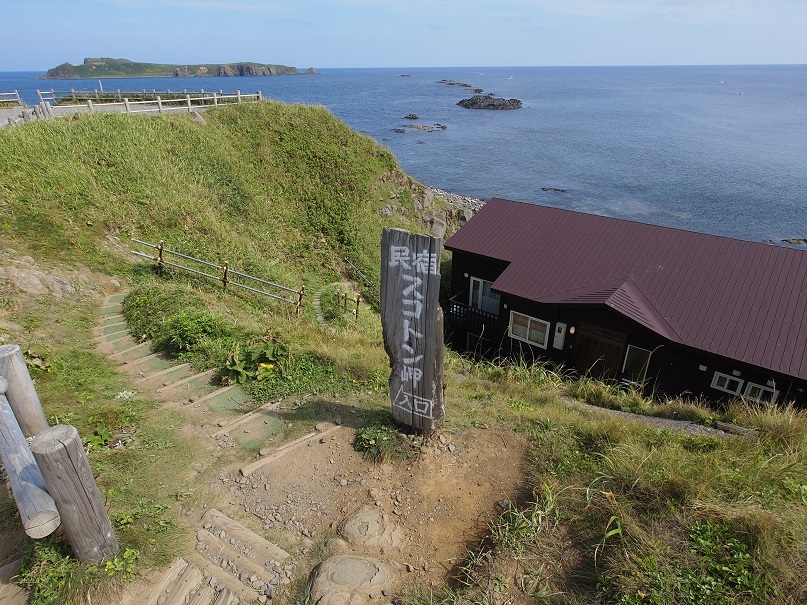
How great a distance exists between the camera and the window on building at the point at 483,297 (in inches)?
752

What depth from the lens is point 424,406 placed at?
6.54 metres

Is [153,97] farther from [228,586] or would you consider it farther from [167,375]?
[228,586]

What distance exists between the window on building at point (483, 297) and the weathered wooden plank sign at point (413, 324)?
12742 mm

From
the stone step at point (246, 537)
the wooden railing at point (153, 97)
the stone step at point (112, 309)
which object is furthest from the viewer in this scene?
the wooden railing at point (153, 97)

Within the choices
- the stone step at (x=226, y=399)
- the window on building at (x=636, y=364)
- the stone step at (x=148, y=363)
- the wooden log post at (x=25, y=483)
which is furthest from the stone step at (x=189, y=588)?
the window on building at (x=636, y=364)

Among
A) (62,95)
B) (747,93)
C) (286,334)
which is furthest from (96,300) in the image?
(747,93)

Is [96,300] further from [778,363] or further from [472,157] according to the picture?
[472,157]

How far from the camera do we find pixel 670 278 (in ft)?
48.9

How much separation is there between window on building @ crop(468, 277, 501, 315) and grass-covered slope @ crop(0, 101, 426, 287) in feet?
18.6

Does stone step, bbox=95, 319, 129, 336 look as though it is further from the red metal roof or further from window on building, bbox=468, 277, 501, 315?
window on building, bbox=468, 277, 501, 315

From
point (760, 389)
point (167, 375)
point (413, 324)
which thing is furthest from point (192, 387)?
point (760, 389)

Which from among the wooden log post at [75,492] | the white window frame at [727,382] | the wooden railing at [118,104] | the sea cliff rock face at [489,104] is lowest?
the white window frame at [727,382]

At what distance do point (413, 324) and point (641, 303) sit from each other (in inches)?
430

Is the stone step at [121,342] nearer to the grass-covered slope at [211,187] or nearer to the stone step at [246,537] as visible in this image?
the grass-covered slope at [211,187]
